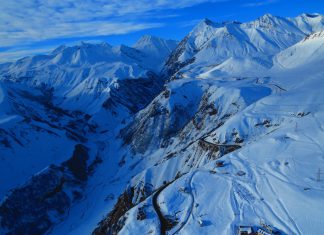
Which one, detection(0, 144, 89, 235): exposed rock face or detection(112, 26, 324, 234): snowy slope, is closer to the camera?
detection(112, 26, 324, 234): snowy slope

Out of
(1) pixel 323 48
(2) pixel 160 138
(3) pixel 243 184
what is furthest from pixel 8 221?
(1) pixel 323 48

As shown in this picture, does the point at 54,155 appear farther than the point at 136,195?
Yes

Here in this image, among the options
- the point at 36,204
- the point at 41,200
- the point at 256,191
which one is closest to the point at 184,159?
the point at 256,191

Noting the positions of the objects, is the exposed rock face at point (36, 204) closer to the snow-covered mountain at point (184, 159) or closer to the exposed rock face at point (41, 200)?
the exposed rock face at point (41, 200)

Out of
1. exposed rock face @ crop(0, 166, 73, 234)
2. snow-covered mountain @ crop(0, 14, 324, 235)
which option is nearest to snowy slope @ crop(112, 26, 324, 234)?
snow-covered mountain @ crop(0, 14, 324, 235)

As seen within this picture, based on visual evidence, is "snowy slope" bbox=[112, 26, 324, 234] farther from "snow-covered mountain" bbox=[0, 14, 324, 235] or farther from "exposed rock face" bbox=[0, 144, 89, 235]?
"exposed rock face" bbox=[0, 144, 89, 235]

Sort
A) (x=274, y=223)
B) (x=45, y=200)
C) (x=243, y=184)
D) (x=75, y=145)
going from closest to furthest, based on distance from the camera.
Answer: (x=274, y=223), (x=243, y=184), (x=45, y=200), (x=75, y=145)

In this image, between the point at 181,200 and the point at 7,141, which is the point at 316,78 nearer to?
the point at 181,200

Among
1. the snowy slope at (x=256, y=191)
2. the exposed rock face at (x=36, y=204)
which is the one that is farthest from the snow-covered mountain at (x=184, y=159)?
the exposed rock face at (x=36, y=204)
